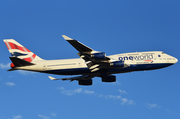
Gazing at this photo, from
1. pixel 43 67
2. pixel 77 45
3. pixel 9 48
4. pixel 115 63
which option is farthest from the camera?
pixel 9 48

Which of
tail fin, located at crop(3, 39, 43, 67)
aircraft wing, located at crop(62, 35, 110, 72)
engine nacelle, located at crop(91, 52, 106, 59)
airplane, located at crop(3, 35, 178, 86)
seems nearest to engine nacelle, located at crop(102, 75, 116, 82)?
airplane, located at crop(3, 35, 178, 86)

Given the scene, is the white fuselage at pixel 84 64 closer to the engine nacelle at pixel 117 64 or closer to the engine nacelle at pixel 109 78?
the engine nacelle at pixel 117 64

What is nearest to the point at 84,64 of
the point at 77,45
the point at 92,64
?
the point at 92,64

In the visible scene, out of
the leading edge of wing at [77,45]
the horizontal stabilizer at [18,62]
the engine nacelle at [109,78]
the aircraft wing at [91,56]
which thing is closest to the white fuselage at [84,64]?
the horizontal stabilizer at [18,62]

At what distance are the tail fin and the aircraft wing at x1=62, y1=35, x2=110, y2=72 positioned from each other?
1275cm

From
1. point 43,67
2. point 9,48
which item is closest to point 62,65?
point 43,67

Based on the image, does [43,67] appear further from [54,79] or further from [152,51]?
[152,51]

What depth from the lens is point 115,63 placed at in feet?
152

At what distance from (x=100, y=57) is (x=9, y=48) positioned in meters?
20.8

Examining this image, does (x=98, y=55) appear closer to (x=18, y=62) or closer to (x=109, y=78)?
(x=109, y=78)

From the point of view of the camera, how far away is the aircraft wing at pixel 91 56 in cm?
4102

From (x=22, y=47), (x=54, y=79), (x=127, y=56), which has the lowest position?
(x=54, y=79)

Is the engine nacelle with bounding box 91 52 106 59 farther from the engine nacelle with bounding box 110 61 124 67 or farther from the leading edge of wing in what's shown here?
the engine nacelle with bounding box 110 61 124 67

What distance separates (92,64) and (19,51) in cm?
1650
